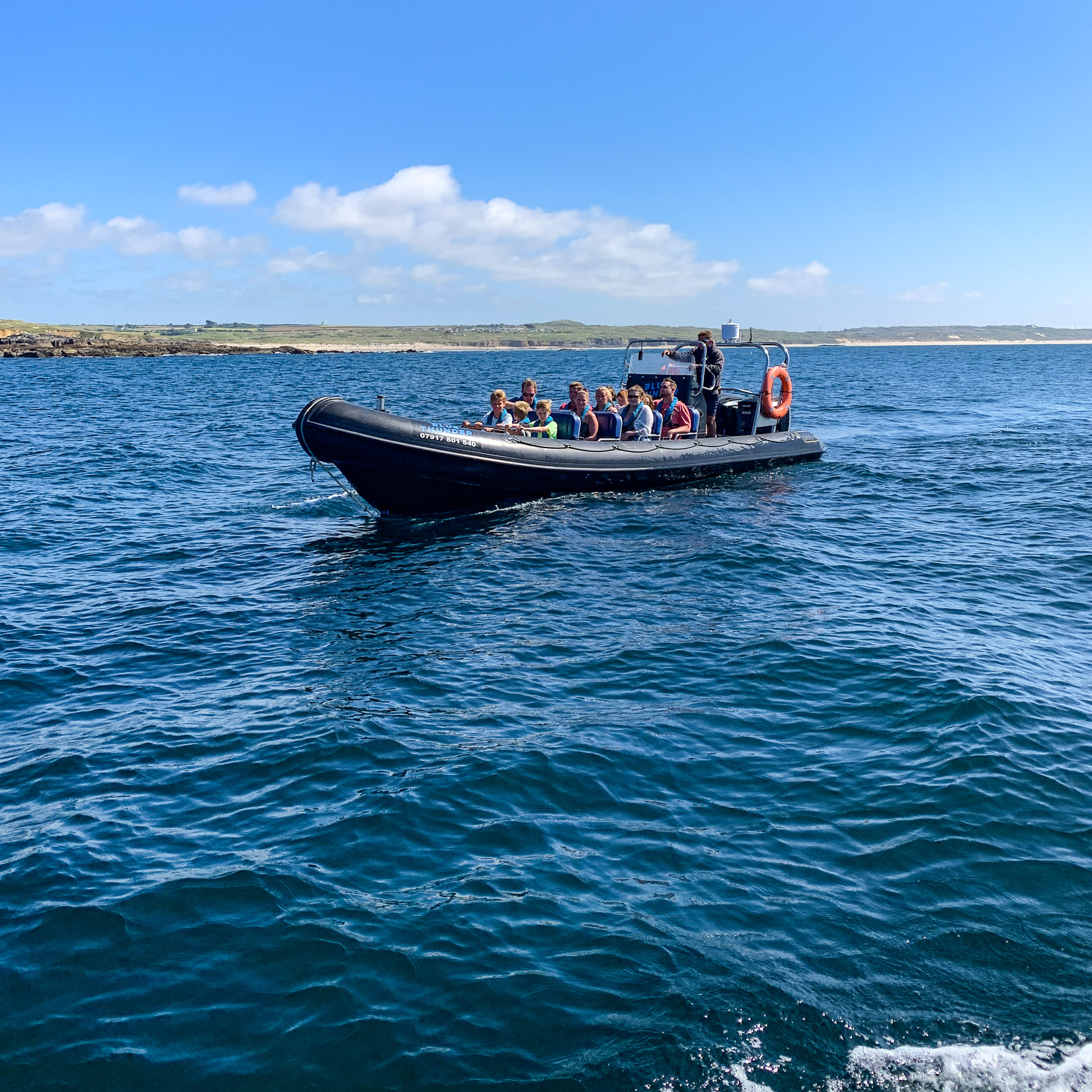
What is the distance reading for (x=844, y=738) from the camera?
7395 millimetres

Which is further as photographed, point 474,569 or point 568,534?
point 568,534

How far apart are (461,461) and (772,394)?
9.41 metres

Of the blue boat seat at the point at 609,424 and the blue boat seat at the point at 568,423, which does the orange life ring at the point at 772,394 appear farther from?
the blue boat seat at the point at 568,423

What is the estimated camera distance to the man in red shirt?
18719 mm

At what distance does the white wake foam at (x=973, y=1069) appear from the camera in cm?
408

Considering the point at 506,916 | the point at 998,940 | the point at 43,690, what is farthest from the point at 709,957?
the point at 43,690

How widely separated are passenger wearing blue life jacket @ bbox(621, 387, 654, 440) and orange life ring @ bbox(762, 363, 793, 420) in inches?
151

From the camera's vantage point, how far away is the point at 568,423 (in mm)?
17109

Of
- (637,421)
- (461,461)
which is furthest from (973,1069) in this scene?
(637,421)

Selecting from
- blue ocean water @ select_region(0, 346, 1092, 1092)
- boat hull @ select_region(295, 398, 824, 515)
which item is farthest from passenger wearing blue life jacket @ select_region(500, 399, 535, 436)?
blue ocean water @ select_region(0, 346, 1092, 1092)

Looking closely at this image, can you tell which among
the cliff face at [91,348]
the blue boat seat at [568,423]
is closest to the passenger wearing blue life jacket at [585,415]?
the blue boat seat at [568,423]

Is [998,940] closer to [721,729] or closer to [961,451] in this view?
[721,729]

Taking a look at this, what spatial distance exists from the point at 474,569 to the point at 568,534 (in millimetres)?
2284

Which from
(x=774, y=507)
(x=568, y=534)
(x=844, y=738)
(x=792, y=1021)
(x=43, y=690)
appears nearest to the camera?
(x=792, y=1021)
